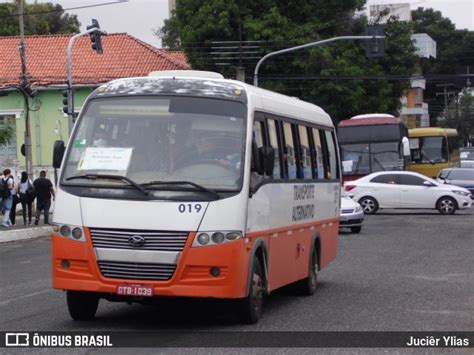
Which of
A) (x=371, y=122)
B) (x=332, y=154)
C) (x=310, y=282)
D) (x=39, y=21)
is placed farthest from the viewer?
(x=39, y=21)

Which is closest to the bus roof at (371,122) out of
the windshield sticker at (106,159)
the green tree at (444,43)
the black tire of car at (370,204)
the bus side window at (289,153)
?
the black tire of car at (370,204)

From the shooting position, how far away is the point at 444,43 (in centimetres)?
10531

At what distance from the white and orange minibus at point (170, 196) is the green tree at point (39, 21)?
57.4 metres

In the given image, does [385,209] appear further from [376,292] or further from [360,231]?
[376,292]

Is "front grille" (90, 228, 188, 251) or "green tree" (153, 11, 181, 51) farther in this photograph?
"green tree" (153, 11, 181, 51)

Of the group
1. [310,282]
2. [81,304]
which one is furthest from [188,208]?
[310,282]

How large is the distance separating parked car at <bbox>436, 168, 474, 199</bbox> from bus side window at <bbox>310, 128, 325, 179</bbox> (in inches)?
1124

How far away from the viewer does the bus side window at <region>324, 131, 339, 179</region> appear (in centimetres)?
1564

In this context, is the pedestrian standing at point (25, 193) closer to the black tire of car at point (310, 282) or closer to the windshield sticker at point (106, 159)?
the black tire of car at point (310, 282)

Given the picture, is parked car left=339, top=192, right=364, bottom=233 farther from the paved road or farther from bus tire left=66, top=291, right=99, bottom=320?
bus tire left=66, top=291, right=99, bottom=320

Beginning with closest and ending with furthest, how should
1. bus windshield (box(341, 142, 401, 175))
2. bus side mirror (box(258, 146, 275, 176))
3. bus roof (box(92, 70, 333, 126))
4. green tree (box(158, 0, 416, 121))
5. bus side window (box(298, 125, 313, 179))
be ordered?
1. bus side mirror (box(258, 146, 275, 176))
2. bus roof (box(92, 70, 333, 126))
3. bus side window (box(298, 125, 313, 179))
4. bus windshield (box(341, 142, 401, 175))
5. green tree (box(158, 0, 416, 121))

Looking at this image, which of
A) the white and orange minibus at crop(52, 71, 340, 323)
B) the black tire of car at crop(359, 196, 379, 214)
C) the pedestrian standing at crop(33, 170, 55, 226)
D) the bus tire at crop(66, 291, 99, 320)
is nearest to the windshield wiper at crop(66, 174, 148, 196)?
the white and orange minibus at crop(52, 71, 340, 323)

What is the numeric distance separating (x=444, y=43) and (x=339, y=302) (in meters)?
95.6

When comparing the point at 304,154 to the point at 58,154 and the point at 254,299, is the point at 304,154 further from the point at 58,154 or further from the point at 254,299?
the point at 58,154
